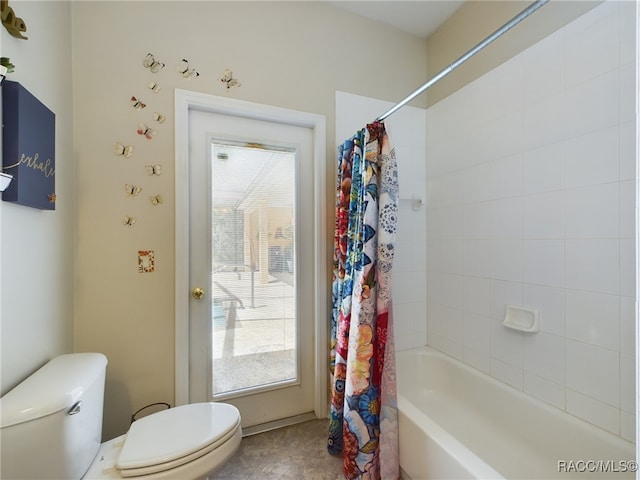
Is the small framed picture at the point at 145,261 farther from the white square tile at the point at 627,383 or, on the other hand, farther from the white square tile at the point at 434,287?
the white square tile at the point at 627,383

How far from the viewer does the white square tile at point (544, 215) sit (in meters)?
1.33

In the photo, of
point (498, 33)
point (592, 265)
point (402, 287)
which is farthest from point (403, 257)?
point (498, 33)

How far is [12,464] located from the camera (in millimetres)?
804

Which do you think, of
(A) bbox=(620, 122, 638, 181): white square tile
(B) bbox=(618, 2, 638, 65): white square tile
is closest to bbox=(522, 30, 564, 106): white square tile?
(B) bbox=(618, 2, 638, 65): white square tile

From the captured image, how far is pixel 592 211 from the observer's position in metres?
1.22

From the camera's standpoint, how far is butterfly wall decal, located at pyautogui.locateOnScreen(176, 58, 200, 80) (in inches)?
60.5

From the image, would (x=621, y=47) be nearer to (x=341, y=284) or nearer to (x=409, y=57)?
(x=409, y=57)

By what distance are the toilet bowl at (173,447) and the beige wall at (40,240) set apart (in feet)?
1.38

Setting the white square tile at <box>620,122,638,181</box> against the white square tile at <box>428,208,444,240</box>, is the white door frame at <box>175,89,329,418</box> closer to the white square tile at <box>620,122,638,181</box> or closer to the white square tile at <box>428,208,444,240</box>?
the white square tile at <box>428,208,444,240</box>

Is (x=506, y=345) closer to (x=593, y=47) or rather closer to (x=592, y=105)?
(x=592, y=105)

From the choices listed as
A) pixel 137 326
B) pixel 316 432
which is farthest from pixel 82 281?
pixel 316 432

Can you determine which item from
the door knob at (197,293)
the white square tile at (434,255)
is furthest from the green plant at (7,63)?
the white square tile at (434,255)

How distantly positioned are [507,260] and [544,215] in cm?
29

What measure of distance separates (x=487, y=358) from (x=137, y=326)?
6.33 feet
